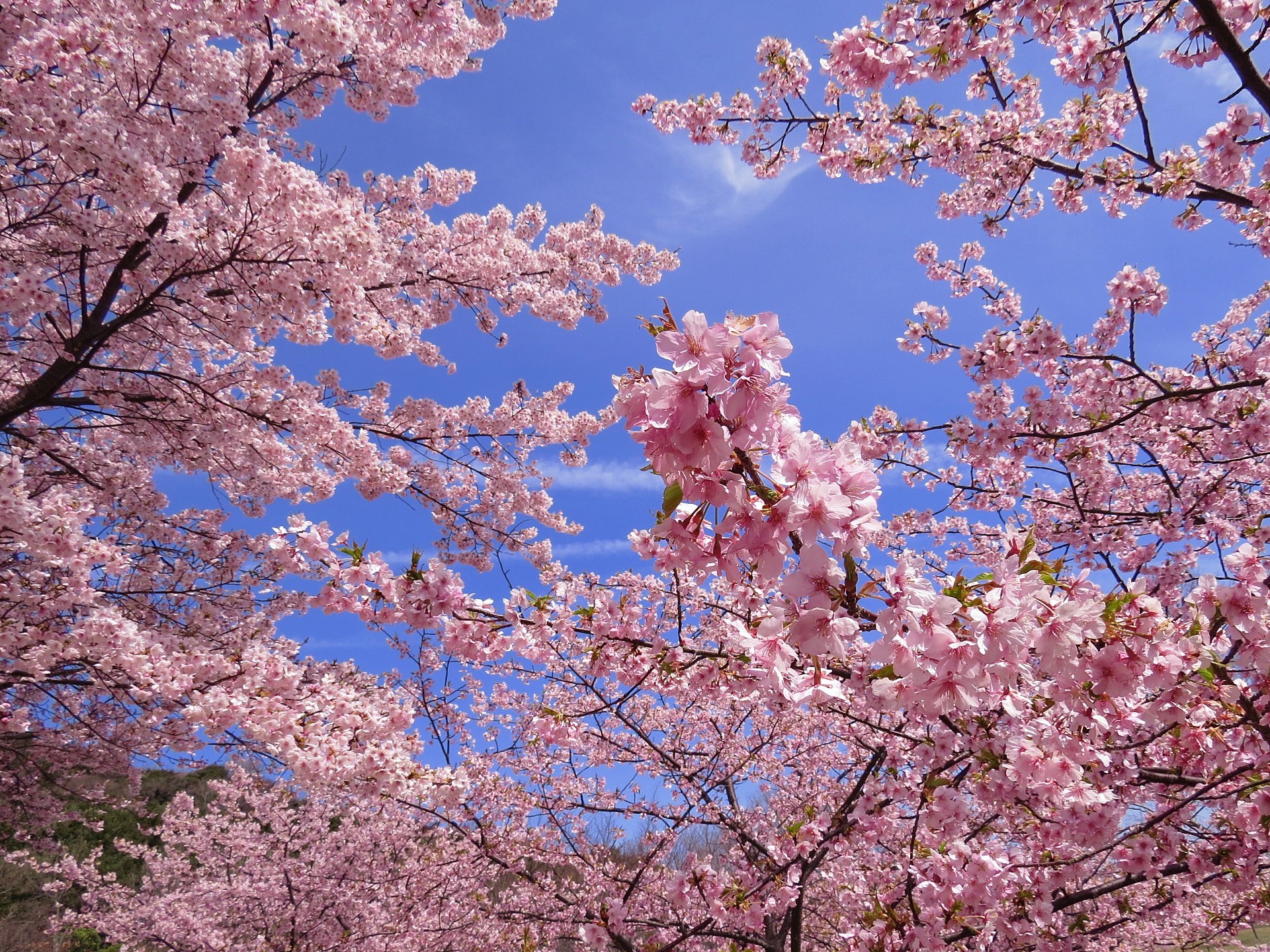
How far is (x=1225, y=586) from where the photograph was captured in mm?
2008

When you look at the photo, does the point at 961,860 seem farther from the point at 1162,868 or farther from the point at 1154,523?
the point at 1154,523

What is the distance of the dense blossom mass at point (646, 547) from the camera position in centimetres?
171

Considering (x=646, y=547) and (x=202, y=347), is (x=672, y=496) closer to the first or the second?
(x=646, y=547)

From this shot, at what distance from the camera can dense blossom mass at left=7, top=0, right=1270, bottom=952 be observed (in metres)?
1.71

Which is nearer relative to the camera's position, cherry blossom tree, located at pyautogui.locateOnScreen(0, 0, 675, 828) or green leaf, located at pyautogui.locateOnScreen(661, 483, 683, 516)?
green leaf, located at pyautogui.locateOnScreen(661, 483, 683, 516)

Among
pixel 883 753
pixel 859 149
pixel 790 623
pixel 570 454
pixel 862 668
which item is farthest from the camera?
pixel 570 454

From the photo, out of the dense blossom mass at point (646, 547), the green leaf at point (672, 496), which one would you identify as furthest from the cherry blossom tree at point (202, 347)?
the green leaf at point (672, 496)

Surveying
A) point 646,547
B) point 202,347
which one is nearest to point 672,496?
point 646,547

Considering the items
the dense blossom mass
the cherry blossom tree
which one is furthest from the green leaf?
the cherry blossom tree

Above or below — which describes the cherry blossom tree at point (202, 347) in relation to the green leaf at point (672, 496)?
above


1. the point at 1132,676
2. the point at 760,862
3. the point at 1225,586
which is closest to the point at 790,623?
the point at 1132,676

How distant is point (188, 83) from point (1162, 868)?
865cm

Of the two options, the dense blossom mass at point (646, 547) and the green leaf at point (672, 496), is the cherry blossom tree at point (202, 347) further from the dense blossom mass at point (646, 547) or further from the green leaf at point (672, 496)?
the green leaf at point (672, 496)

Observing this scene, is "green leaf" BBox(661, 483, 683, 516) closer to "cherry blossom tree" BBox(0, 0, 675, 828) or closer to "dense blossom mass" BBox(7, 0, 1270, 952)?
"dense blossom mass" BBox(7, 0, 1270, 952)
